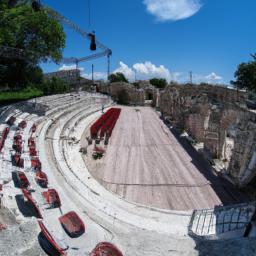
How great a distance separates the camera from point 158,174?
18.1 meters

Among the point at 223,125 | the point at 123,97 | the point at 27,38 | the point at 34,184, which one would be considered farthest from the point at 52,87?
the point at 34,184

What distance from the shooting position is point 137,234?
11.1 metres

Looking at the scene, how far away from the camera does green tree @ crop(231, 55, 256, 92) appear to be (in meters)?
59.0

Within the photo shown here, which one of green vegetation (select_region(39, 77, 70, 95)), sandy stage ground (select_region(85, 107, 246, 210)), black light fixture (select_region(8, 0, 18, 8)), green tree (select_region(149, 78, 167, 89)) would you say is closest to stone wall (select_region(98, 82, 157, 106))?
green vegetation (select_region(39, 77, 70, 95))

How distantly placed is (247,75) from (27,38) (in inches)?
1910

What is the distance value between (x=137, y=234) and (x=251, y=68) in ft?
187

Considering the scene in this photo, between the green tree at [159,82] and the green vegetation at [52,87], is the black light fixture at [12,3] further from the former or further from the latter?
the green tree at [159,82]

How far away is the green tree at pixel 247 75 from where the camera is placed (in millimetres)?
59000

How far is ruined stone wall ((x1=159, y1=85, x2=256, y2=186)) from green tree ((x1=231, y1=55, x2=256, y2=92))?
2758cm

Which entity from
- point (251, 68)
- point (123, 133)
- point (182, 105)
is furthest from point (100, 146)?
point (251, 68)

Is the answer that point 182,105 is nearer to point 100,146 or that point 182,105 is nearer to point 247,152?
point 100,146

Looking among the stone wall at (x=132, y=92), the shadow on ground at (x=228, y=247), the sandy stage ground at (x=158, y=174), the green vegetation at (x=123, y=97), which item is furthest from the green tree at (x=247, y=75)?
the shadow on ground at (x=228, y=247)

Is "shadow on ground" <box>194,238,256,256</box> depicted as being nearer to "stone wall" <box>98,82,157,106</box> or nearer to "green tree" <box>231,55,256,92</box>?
"stone wall" <box>98,82,157,106</box>

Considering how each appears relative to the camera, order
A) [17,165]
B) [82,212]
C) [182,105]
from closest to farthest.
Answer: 1. [82,212]
2. [17,165]
3. [182,105]
